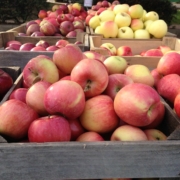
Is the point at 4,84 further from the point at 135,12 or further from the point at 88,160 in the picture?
the point at 135,12

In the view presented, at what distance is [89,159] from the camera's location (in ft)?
2.77

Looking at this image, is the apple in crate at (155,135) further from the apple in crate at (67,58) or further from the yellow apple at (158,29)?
the yellow apple at (158,29)

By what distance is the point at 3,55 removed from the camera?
76.6 inches

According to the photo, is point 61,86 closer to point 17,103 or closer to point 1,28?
point 17,103

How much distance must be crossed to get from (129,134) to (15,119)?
1.46 feet

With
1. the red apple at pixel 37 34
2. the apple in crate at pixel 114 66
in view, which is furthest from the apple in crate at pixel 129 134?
the red apple at pixel 37 34

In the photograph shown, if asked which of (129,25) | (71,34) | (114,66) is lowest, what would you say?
(71,34)

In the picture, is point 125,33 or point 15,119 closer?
point 15,119

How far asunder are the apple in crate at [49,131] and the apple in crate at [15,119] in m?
0.07

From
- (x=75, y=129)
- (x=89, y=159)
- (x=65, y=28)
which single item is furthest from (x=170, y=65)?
(x=65, y=28)

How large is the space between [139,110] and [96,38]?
1.80 metres

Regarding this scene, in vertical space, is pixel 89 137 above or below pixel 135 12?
below

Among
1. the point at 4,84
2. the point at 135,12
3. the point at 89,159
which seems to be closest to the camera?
the point at 89,159

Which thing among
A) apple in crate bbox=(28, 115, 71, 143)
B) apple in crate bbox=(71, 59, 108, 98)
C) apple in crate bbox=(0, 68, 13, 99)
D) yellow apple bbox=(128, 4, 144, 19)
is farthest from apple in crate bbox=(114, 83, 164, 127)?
yellow apple bbox=(128, 4, 144, 19)
